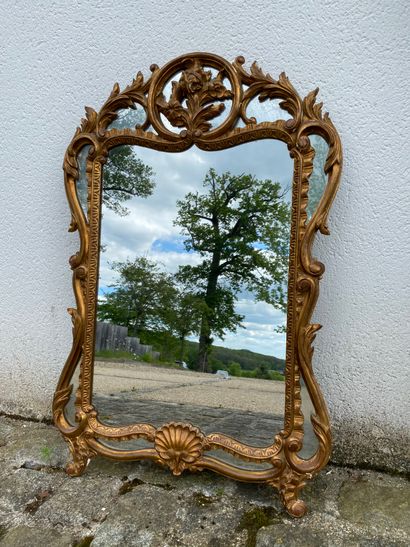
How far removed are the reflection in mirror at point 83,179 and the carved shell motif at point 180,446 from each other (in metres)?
0.91

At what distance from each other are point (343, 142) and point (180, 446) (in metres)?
1.28

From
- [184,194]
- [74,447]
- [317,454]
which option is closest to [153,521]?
[74,447]

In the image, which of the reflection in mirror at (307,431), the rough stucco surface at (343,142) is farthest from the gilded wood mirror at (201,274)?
the rough stucco surface at (343,142)

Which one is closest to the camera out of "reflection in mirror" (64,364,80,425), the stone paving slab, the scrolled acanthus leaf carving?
the stone paving slab

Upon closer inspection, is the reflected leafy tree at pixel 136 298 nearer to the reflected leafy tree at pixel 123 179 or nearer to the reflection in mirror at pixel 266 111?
the reflected leafy tree at pixel 123 179

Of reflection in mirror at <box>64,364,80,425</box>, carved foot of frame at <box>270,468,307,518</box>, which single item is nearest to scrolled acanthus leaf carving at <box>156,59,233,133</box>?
reflection in mirror at <box>64,364,80,425</box>

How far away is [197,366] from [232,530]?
54 centimetres

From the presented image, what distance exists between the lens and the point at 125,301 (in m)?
1.65

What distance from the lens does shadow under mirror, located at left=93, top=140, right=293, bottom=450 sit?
4.82ft

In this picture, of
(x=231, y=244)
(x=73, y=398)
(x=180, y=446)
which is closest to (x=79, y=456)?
(x=73, y=398)

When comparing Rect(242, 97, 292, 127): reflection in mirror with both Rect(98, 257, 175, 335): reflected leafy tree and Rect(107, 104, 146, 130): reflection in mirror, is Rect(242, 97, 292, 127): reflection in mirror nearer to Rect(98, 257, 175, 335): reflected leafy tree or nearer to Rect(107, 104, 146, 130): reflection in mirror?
Rect(107, 104, 146, 130): reflection in mirror

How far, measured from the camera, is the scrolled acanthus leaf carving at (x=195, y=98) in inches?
59.9

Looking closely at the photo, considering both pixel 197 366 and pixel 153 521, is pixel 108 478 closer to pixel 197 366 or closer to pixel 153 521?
pixel 153 521

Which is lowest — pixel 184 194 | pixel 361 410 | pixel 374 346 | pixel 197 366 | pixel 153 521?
pixel 153 521
